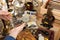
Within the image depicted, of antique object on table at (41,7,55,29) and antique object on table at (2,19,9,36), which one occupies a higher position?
antique object on table at (41,7,55,29)

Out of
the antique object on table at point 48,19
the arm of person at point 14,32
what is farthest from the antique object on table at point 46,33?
the arm of person at point 14,32

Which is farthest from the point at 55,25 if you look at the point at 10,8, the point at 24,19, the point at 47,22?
the point at 10,8

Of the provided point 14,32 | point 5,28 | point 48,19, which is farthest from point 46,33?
point 5,28

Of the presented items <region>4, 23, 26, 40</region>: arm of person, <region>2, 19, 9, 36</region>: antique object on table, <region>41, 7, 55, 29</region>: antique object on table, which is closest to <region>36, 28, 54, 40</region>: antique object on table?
<region>41, 7, 55, 29</region>: antique object on table

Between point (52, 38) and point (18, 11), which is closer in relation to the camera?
point (52, 38)

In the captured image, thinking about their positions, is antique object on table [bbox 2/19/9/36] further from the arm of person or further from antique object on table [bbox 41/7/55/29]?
antique object on table [bbox 41/7/55/29]

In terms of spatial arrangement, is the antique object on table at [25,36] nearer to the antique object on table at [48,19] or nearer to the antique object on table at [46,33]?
the antique object on table at [46,33]

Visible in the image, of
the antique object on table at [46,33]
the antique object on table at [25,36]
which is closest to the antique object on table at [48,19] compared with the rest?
the antique object on table at [46,33]

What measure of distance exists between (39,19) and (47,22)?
19 centimetres

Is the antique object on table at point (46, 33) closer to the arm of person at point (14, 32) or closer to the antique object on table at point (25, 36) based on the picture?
the antique object on table at point (25, 36)

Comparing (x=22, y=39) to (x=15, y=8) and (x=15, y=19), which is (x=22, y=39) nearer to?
(x=15, y=19)

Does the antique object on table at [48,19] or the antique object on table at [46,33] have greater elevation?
the antique object on table at [48,19]

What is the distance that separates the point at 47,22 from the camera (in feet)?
4.66

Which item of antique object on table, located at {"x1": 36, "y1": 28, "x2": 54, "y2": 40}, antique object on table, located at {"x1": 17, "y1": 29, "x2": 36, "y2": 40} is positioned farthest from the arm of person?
antique object on table, located at {"x1": 36, "y1": 28, "x2": 54, "y2": 40}
